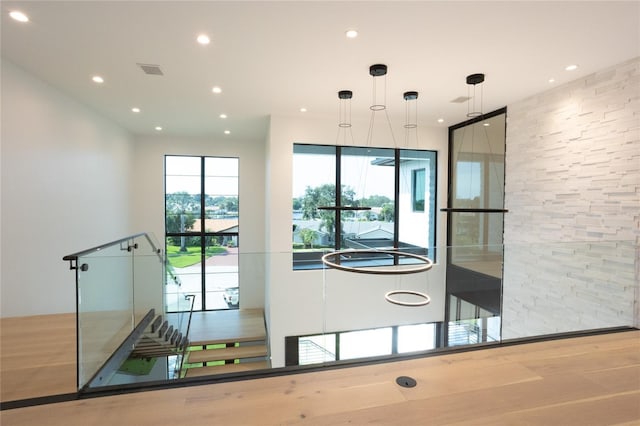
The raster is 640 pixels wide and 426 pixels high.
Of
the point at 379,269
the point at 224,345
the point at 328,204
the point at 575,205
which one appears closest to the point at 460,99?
the point at 575,205

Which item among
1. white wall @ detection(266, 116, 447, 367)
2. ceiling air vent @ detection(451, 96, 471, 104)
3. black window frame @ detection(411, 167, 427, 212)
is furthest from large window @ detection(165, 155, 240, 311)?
ceiling air vent @ detection(451, 96, 471, 104)

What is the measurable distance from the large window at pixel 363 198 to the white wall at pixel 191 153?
244 cm

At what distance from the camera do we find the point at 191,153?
7836 millimetres

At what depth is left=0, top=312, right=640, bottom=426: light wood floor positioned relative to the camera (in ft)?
5.91

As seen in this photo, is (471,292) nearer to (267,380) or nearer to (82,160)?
(267,380)

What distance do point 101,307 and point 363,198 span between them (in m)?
4.75

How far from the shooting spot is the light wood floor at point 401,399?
180 cm

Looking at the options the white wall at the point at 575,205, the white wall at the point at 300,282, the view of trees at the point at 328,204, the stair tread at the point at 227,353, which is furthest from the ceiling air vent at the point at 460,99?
the stair tread at the point at 227,353

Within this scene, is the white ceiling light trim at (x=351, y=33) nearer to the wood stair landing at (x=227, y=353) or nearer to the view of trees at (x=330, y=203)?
the view of trees at (x=330, y=203)

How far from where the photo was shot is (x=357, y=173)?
640cm

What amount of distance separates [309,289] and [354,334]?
1231mm

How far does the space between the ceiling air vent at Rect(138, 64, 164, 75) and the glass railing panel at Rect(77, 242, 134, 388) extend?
2.16 metres

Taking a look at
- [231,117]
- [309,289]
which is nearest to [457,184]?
[309,289]

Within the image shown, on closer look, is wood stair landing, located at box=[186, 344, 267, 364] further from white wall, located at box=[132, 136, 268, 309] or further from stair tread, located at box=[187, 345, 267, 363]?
white wall, located at box=[132, 136, 268, 309]
